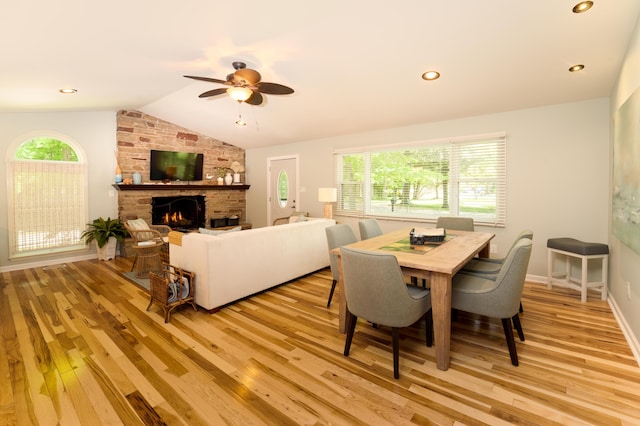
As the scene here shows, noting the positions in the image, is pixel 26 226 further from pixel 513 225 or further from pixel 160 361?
pixel 513 225

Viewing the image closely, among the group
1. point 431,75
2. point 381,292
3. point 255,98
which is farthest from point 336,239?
point 431,75

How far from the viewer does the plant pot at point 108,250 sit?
5.48m

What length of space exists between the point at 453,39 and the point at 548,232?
9.16ft

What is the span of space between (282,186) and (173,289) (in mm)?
4182

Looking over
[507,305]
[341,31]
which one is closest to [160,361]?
[507,305]

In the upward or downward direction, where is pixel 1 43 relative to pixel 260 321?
upward

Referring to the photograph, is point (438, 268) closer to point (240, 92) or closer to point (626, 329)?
point (626, 329)

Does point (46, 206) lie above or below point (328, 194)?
below

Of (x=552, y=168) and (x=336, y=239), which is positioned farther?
(x=552, y=168)

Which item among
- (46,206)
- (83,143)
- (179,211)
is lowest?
(179,211)

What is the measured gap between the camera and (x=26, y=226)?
4.96m

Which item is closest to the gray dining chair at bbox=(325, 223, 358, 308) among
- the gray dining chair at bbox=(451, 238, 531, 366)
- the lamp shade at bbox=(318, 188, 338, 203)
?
the gray dining chair at bbox=(451, 238, 531, 366)

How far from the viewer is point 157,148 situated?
20.9ft

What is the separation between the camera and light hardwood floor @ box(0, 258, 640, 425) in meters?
1.76
